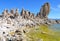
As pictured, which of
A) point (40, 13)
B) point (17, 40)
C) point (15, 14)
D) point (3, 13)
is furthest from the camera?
point (40, 13)

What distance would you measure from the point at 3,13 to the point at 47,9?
10016cm

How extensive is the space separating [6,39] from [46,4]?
581ft

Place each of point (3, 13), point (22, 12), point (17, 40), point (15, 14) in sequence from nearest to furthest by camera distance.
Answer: point (17, 40), point (3, 13), point (15, 14), point (22, 12)

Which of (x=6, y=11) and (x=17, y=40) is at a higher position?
(x=6, y=11)

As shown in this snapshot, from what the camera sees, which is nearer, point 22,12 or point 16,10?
point 16,10

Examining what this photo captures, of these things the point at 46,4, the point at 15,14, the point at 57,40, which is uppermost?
the point at 46,4

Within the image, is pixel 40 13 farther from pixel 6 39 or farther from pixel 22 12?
pixel 6 39

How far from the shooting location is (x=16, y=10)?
4624 inches

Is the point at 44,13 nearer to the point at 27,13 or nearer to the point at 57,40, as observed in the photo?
the point at 27,13

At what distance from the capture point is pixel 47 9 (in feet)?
642

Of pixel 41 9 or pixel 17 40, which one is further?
pixel 41 9

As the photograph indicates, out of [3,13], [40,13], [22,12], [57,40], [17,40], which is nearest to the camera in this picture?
[17,40]

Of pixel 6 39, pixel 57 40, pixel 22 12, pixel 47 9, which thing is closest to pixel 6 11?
pixel 22 12

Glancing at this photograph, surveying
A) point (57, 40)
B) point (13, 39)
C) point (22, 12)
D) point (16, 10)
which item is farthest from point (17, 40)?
point (22, 12)
